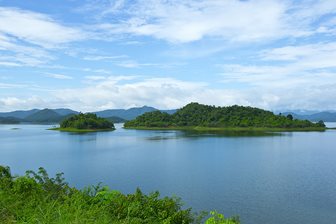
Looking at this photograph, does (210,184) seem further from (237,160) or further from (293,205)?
(237,160)

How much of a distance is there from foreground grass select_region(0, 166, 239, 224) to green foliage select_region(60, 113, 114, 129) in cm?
13707

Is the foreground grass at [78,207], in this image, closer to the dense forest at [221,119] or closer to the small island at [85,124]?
the small island at [85,124]

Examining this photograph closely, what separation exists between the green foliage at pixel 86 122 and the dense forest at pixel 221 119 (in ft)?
91.7

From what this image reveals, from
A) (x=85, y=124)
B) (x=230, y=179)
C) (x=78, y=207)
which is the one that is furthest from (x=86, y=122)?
(x=78, y=207)

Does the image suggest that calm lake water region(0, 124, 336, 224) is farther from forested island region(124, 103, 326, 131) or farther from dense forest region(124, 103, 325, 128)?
dense forest region(124, 103, 325, 128)

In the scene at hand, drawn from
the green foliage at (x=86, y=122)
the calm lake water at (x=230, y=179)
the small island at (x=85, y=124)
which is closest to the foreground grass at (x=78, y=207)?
the calm lake water at (x=230, y=179)

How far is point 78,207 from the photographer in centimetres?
757

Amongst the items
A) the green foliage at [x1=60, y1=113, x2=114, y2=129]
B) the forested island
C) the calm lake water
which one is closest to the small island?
the green foliage at [x1=60, y1=113, x2=114, y2=129]

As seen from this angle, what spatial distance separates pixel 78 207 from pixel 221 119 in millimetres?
A: 166069

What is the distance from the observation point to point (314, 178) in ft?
118

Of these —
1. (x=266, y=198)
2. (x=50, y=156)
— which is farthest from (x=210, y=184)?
(x=50, y=156)

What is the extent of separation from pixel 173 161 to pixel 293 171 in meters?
17.3

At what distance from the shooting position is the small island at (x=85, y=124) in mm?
145375

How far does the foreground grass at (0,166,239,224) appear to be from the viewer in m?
6.79
